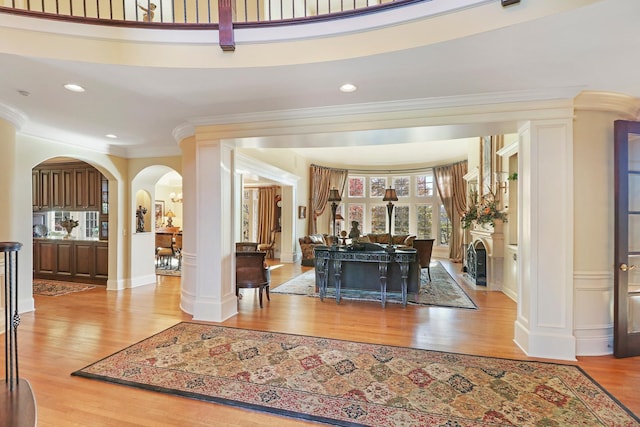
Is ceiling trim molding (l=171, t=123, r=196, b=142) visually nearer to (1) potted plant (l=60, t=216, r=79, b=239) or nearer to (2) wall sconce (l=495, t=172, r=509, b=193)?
(1) potted plant (l=60, t=216, r=79, b=239)

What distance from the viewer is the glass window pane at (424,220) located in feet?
36.9

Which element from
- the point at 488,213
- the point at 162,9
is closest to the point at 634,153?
the point at 488,213

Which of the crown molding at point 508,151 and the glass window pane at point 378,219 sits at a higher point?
the crown molding at point 508,151

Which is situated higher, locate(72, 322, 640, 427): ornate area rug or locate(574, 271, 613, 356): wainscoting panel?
locate(574, 271, 613, 356): wainscoting panel

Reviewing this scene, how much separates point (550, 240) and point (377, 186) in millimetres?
8872

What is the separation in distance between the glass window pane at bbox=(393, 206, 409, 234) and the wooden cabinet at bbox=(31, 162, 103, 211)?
8.85 metres

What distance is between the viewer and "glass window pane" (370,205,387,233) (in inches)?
463

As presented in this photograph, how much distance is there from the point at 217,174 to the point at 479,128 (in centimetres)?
323

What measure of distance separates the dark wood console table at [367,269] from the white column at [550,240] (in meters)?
1.93

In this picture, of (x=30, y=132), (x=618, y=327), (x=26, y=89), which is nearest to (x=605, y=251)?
(x=618, y=327)

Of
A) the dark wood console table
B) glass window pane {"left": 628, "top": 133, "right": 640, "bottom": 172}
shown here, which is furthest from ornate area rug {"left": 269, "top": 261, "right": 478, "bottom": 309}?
glass window pane {"left": 628, "top": 133, "right": 640, "bottom": 172}

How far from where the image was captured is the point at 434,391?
2598 mm

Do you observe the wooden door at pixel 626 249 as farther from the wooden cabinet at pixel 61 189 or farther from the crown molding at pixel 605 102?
the wooden cabinet at pixel 61 189

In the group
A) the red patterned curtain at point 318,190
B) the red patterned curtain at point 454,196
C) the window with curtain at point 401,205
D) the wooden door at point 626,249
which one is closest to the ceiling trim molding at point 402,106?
the wooden door at point 626,249
